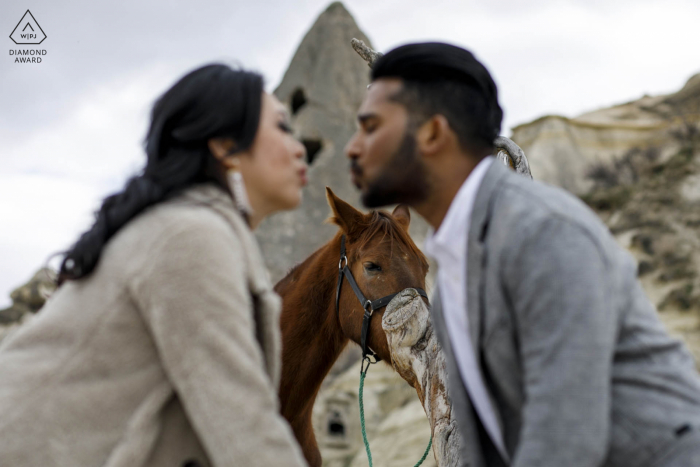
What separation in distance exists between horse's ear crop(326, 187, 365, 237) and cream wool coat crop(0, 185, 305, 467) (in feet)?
7.14

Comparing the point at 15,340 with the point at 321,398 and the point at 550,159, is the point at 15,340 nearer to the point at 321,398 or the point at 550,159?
the point at 321,398

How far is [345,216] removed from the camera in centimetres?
360

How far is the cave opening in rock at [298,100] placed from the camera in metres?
19.1

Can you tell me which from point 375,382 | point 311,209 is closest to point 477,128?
point 375,382

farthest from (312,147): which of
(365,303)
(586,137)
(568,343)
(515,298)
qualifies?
(586,137)

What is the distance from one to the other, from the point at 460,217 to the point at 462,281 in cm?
16

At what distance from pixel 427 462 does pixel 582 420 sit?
330 inches

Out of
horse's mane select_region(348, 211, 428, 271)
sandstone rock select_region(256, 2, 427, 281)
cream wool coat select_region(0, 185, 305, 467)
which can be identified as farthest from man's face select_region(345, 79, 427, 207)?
sandstone rock select_region(256, 2, 427, 281)

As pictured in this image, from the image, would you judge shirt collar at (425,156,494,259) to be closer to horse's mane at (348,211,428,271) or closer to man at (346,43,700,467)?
man at (346,43,700,467)

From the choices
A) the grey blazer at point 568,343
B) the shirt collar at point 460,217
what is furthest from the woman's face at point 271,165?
the grey blazer at point 568,343

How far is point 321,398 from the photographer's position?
1290 centimetres

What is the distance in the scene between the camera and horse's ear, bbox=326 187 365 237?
3559 millimetres

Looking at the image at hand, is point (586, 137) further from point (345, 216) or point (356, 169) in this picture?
point (356, 169)

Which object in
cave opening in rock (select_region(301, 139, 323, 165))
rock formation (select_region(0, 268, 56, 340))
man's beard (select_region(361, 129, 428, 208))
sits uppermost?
man's beard (select_region(361, 129, 428, 208))
